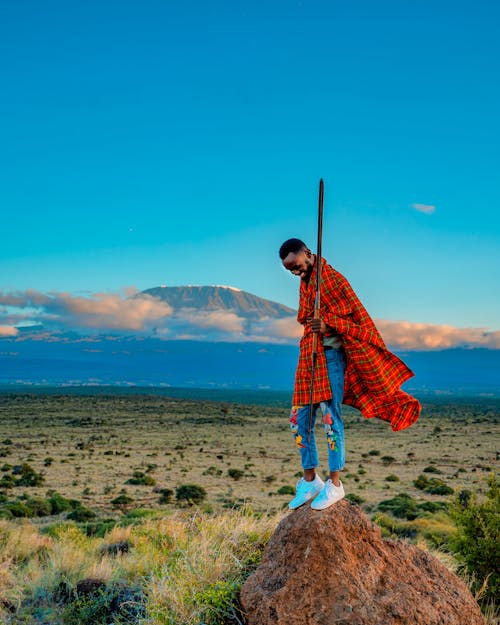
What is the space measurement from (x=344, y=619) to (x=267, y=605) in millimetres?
635

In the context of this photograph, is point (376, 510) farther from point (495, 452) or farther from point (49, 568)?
point (495, 452)

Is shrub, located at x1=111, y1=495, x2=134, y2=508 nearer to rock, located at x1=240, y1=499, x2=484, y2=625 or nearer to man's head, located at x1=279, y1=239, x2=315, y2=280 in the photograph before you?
rock, located at x1=240, y1=499, x2=484, y2=625

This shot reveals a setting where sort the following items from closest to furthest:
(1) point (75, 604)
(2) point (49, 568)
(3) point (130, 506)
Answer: (1) point (75, 604)
(2) point (49, 568)
(3) point (130, 506)

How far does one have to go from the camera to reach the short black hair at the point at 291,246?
5801mm

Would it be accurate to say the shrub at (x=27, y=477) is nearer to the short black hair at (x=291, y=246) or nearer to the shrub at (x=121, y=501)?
the shrub at (x=121, y=501)

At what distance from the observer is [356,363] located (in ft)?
18.9

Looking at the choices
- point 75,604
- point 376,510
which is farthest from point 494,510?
point 376,510

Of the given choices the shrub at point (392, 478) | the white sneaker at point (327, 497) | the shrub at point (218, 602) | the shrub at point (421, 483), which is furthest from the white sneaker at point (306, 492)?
the shrub at point (392, 478)

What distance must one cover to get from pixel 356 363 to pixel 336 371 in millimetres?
196

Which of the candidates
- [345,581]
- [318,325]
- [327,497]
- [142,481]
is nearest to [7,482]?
[142,481]

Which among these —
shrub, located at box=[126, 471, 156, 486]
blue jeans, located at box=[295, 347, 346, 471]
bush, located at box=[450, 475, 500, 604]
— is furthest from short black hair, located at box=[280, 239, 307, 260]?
shrub, located at box=[126, 471, 156, 486]

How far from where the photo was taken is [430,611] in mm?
5250

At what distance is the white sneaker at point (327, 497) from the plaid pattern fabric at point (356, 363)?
73 cm

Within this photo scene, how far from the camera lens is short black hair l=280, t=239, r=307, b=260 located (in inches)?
228
